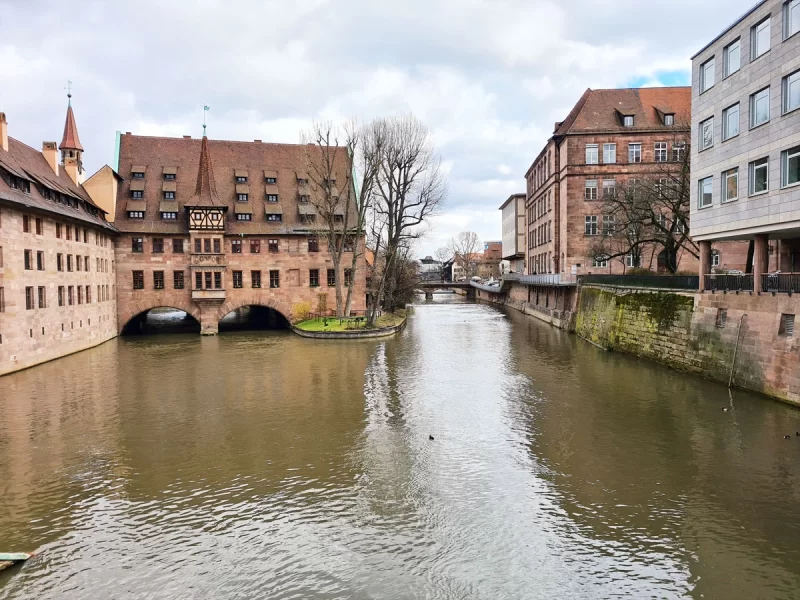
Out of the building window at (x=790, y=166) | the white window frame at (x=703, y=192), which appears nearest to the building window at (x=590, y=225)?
the white window frame at (x=703, y=192)

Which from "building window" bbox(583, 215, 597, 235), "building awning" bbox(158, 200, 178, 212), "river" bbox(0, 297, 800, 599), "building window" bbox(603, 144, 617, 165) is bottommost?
"river" bbox(0, 297, 800, 599)

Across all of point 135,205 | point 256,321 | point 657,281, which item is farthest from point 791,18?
point 256,321

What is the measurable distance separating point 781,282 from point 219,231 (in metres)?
35.8

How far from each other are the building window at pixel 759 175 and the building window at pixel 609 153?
30.2m

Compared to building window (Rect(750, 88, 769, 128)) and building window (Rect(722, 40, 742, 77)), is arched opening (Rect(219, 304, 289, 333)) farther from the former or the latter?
building window (Rect(750, 88, 769, 128))

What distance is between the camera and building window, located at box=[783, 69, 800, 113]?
1920 cm

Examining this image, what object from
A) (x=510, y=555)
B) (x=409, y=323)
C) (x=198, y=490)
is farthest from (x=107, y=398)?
Answer: (x=409, y=323)

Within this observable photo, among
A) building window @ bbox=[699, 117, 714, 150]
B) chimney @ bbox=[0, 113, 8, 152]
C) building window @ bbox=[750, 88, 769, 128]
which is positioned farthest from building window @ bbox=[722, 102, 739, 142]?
chimney @ bbox=[0, 113, 8, 152]

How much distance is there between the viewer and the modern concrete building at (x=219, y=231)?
142 ft

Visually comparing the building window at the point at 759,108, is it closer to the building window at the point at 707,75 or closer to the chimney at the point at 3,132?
the building window at the point at 707,75

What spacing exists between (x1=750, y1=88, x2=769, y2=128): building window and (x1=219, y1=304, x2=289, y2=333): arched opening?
1347 inches

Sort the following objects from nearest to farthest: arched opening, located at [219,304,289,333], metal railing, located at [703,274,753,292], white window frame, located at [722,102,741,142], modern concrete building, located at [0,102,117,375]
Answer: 1. metal railing, located at [703,274,753,292]
2. white window frame, located at [722,102,741,142]
3. modern concrete building, located at [0,102,117,375]
4. arched opening, located at [219,304,289,333]

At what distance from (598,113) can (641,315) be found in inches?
1100

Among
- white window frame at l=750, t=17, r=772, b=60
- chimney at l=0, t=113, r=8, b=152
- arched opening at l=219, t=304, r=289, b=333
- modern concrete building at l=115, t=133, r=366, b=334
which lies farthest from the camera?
arched opening at l=219, t=304, r=289, b=333
